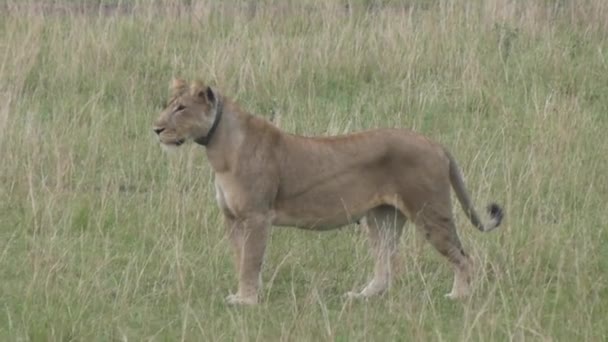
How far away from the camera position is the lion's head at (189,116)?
6.12 m

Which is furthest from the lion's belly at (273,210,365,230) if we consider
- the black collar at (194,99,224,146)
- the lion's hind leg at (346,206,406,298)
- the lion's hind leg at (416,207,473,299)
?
the black collar at (194,99,224,146)

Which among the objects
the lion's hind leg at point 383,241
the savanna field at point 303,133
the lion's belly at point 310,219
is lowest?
the savanna field at point 303,133

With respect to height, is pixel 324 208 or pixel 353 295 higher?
pixel 324 208

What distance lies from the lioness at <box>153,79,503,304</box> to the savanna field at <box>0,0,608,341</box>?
0.17 m

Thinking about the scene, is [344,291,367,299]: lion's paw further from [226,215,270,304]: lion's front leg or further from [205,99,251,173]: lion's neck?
[205,99,251,173]: lion's neck

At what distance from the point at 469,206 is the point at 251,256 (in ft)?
3.15

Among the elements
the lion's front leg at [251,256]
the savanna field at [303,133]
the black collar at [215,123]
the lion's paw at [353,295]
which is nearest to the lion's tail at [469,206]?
the savanna field at [303,133]

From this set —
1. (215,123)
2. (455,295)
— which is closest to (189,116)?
(215,123)

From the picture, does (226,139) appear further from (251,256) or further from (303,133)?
(303,133)

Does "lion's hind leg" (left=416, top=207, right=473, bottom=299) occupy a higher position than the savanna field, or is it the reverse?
"lion's hind leg" (left=416, top=207, right=473, bottom=299)

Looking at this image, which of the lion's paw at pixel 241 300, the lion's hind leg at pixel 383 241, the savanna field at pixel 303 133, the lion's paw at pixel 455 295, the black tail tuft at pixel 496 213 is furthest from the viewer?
the black tail tuft at pixel 496 213

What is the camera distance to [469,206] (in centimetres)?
646

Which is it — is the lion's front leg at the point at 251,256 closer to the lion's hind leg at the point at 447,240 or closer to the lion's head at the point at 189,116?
the lion's head at the point at 189,116

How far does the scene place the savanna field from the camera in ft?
19.1
